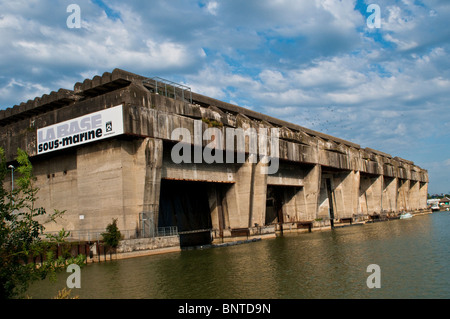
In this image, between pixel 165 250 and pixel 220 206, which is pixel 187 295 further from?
pixel 220 206

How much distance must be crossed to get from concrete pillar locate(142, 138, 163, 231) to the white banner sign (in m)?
3.32

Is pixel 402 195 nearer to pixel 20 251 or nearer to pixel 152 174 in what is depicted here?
pixel 152 174

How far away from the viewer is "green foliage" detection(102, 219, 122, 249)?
109ft

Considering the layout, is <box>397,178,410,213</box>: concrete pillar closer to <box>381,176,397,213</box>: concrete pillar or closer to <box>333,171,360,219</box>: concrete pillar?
<box>381,176,397,213</box>: concrete pillar

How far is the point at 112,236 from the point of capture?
33531 mm

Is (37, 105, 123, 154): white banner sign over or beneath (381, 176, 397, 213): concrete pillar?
over

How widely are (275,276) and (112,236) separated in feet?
52.6

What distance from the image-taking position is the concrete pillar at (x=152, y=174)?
37.0 metres

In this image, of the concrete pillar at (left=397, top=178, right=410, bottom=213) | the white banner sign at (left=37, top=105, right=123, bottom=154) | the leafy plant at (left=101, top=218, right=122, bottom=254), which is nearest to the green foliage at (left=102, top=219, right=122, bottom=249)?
the leafy plant at (left=101, top=218, right=122, bottom=254)

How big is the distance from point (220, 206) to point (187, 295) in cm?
3382

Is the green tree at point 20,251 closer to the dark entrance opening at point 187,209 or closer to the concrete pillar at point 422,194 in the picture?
the dark entrance opening at point 187,209

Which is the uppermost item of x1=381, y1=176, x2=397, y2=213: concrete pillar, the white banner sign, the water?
the white banner sign

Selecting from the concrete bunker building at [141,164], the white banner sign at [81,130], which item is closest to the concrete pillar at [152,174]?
the concrete bunker building at [141,164]
